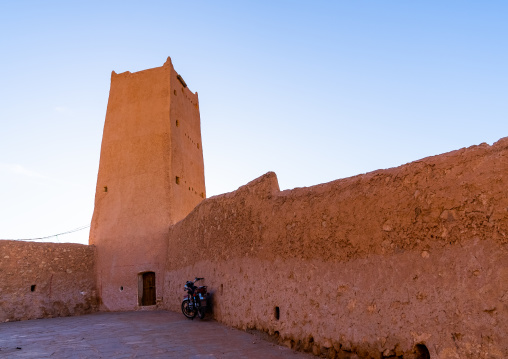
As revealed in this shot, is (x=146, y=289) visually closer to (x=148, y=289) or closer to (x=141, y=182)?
(x=148, y=289)

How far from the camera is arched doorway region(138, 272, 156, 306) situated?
1284 cm

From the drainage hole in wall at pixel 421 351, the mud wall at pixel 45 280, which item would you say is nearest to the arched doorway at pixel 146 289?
the mud wall at pixel 45 280

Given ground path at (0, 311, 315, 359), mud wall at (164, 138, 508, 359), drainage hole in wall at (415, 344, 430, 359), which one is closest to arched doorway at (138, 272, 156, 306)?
ground path at (0, 311, 315, 359)

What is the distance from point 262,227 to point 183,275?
204 inches

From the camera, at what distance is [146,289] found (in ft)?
42.7

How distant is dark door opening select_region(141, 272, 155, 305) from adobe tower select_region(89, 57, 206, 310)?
0.03 meters

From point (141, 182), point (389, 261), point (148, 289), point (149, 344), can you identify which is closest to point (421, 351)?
point (389, 261)

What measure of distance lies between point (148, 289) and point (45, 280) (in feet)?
10.7

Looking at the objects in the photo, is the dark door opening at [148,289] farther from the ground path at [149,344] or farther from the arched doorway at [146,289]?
the ground path at [149,344]

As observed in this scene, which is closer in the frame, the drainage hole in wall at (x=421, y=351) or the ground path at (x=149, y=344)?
the drainage hole in wall at (x=421, y=351)

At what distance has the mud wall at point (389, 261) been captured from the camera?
9.52 feet

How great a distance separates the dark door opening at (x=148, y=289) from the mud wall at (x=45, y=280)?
1946mm

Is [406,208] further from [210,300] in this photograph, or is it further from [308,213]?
[210,300]

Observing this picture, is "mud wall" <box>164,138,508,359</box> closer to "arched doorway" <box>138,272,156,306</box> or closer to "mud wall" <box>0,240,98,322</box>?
"arched doorway" <box>138,272,156,306</box>
